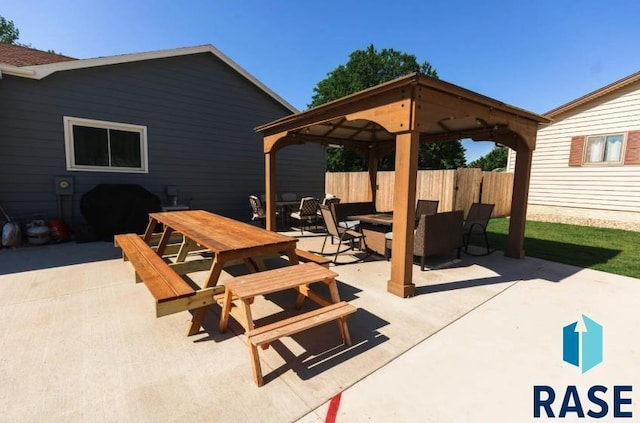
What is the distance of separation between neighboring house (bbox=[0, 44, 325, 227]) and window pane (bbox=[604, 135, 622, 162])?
9.34m

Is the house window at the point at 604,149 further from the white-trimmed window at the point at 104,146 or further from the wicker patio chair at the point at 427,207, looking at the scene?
the white-trimmed window at the point at 104,146

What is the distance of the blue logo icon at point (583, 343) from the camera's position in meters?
2.28

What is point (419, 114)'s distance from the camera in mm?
3188

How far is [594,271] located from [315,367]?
16.1ft

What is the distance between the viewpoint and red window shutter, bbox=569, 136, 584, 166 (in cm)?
900

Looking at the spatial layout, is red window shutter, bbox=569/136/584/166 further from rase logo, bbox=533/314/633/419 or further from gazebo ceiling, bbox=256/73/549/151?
rase logo, bbox=533/314/633/419

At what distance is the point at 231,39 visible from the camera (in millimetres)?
9805

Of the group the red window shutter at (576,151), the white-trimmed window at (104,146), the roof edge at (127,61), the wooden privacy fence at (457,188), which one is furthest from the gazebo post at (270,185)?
the red window shutter at (576,151)

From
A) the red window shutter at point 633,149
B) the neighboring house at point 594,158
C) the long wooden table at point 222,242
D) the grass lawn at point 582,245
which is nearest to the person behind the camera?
the long wooden table at point 222,242

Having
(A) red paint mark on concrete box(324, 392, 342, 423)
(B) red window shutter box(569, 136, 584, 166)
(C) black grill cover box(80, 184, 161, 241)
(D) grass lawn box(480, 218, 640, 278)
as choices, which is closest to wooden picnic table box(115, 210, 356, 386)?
(A) red paint mark on concrete box(324, 392, 342, 423)

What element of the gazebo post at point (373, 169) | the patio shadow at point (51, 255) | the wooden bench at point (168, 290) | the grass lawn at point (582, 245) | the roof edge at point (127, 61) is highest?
the roof edge at point (127, 61)

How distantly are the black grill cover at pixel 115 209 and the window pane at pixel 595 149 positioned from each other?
1229cm

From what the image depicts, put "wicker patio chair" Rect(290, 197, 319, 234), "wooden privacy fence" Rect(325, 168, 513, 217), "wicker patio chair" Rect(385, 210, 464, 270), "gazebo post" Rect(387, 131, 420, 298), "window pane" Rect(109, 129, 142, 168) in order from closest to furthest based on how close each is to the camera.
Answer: "gazebo post" Rect(387, 131, 420, 298) → "wicker patio chair" Rect(385, 210, 464, 270) → "window pane" Rect(109, 129, 142, 168) → "wicker patio chair" Rect(290, 197, 319, 234) → "wooden privacy fence" Rect(325, 168, 513, 217)

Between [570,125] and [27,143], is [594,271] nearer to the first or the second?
[570,125]
